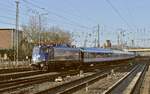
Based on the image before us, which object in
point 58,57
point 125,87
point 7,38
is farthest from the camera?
point 7,38

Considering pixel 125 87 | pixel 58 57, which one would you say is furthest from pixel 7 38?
pixel 125 87

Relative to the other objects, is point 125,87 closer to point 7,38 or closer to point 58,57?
point 58,57

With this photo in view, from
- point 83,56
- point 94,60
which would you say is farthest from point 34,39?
point 83,56

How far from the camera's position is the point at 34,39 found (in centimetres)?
9944

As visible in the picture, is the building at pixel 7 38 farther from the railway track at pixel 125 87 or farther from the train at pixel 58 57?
the railway track at pixel 125 87

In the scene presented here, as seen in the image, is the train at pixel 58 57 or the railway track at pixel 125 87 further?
the train at pixel 58 57

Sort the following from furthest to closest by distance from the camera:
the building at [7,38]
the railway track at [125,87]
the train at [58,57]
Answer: the building at [7,38] → the train at [58,57] → the railway track at [125,87]

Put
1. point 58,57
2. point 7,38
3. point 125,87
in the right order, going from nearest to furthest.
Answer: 1. point 125,87
2. point 58,57
3. point 7,38

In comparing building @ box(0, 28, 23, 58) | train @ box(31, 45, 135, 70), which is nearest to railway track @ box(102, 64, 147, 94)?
train @ box(31, 45, 135, 70)

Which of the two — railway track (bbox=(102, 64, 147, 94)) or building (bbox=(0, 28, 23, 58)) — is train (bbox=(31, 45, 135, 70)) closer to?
railway track (bbox=(102, 64, 147, 94))

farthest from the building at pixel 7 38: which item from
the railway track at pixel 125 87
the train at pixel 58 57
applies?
the railway track at pixel 125 87

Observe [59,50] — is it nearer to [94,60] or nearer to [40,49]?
[40,49]

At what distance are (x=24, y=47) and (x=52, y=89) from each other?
231 ft

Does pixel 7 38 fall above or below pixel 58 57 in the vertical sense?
above
